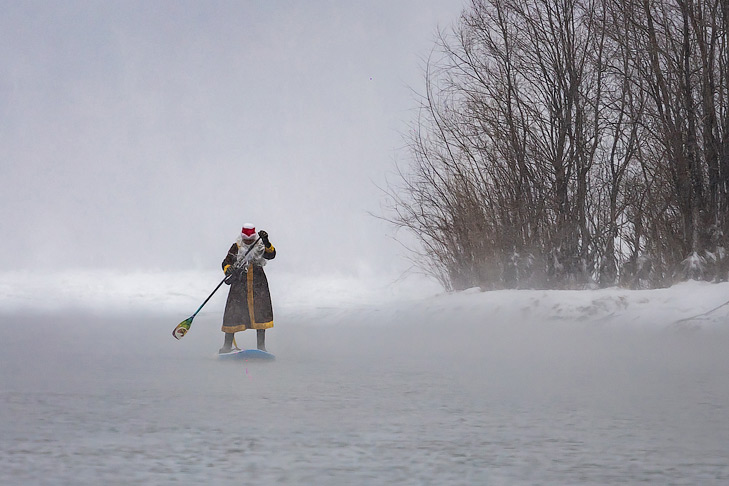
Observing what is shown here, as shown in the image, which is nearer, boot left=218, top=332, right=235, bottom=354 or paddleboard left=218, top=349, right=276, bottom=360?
paddleboard left=218, top=349, right=276, bottom=360

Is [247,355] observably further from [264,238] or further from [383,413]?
[383,413]

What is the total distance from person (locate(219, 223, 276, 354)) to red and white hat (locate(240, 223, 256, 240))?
33 millimetres

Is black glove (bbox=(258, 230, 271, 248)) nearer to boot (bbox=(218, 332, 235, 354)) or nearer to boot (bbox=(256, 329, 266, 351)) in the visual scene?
boot (bbox=(256, 329, 266, 351))

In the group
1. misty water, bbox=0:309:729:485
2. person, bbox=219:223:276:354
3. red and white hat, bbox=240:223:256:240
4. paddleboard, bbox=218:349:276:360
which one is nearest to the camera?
misty water, bbox=0:309:729:485

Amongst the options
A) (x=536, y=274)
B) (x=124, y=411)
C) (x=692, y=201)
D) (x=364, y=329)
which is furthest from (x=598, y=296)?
(x=124, y=411)

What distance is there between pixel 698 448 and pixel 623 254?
17.0 meters

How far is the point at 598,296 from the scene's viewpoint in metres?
13.3

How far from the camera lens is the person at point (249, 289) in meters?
11.1

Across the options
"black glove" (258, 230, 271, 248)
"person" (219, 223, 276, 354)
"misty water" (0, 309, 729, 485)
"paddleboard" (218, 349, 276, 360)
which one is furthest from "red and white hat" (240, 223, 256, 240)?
"paddleboard" (218, 349, 276, 360)

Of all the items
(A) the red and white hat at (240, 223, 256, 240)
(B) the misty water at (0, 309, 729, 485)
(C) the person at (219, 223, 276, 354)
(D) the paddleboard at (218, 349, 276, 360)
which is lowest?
(B) the misty water at (0, 309, 729, 485)

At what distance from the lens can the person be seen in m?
11.1

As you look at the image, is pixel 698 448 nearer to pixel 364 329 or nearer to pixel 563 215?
pixel 364 329

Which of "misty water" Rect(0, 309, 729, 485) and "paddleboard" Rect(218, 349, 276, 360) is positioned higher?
"paddleboard" Rect(218, 349, 276, 360)

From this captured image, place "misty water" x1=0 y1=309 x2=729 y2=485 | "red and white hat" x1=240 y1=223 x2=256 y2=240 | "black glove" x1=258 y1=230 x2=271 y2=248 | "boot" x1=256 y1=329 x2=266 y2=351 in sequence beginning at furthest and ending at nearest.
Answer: "red and white hat" x1=240 y1=223 x2=256 y2=240 → "boot" x1=256 y1=329 x2=266 y2=351 → "black glove" x1=258 y1=230 x2=271 y2=248 → "misty water" x1=0 y1=309 x2=729 y2=485
